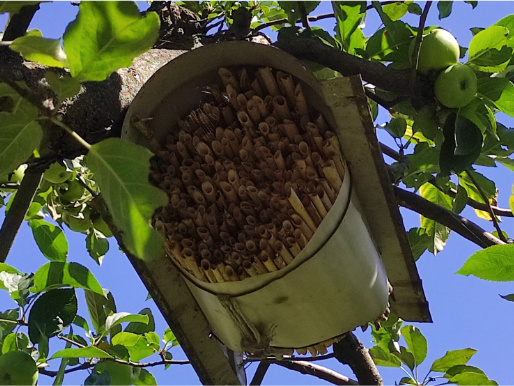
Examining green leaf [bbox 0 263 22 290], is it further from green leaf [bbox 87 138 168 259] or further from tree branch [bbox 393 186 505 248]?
tree branch [bbox 393 186 505 248]

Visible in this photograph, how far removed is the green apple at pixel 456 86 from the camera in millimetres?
1132

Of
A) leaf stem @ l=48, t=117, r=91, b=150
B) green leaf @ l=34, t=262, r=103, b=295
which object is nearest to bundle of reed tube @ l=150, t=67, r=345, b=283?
green leaf @ l=34, t=262, r=103, b=295

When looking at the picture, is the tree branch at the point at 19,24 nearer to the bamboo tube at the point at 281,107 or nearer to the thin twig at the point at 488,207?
the bamboo tube at the point at 281,107

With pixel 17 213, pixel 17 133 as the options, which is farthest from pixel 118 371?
pixel 17 133

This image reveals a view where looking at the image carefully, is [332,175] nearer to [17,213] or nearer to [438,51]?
[438,51]

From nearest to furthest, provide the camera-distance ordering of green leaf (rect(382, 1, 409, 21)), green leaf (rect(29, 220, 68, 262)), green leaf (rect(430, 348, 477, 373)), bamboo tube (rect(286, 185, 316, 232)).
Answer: bamboo tube (rect(286, 185, 316, 232)), green leaf (rect(29, 220, 68, 262)), green leaf (rect(382, 1, 409, 21)), green leaf (rect(430, 348, 477, 373))

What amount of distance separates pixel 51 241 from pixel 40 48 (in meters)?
0.75

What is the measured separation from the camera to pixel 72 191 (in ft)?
5.17

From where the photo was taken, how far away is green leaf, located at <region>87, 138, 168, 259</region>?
2.13 ft

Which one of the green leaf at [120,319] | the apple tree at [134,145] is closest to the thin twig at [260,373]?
the apple tree at [134,145]

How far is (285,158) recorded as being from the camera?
38.0 inches

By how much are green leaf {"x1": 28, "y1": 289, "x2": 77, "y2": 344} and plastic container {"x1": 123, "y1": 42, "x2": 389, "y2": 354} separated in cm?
26

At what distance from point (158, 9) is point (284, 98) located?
61cm

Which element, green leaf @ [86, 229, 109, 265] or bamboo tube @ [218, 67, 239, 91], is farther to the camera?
green leaf @ [86, 229, 109, 265]
